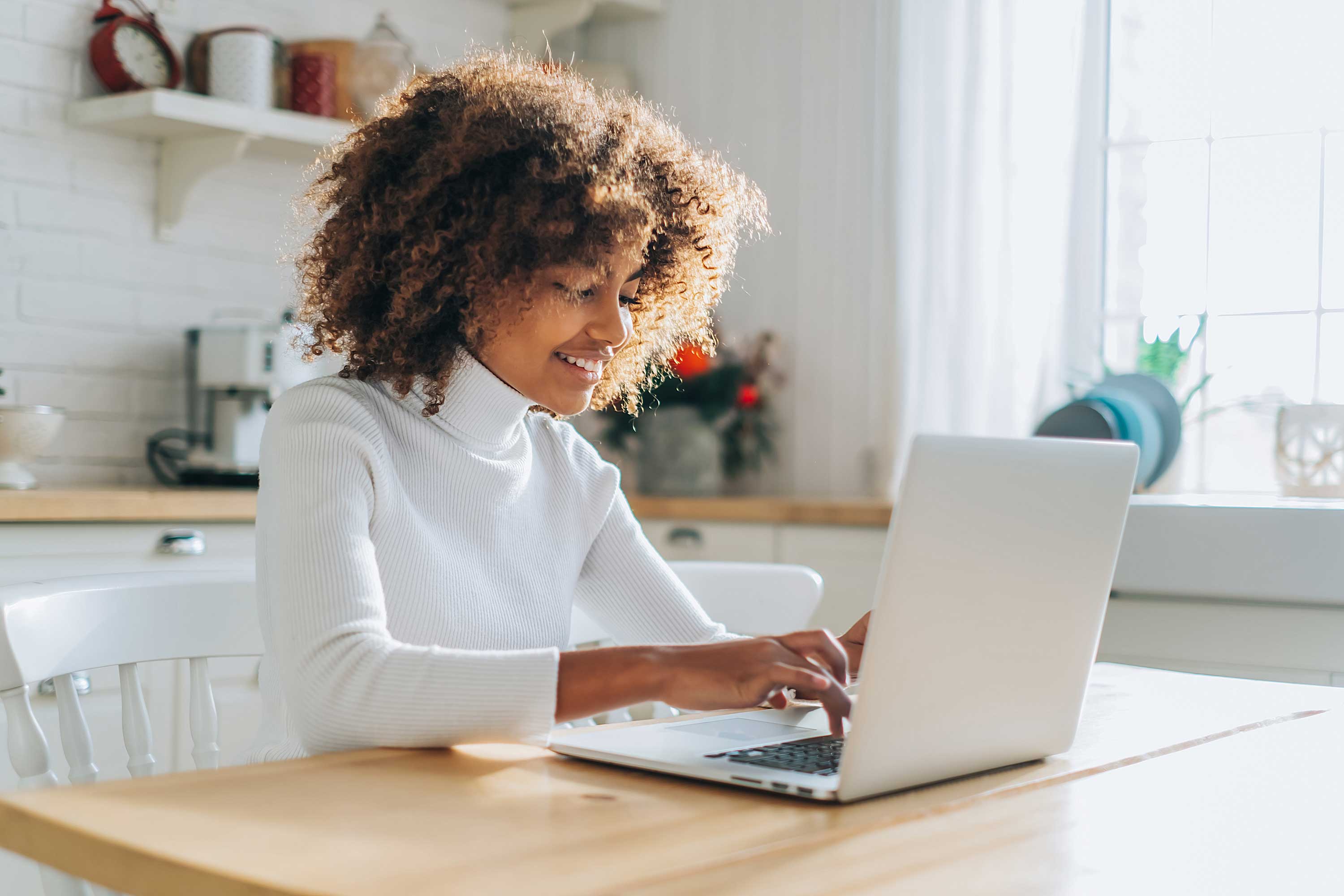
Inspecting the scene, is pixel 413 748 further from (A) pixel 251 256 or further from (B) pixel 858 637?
(A) pixel 251 256

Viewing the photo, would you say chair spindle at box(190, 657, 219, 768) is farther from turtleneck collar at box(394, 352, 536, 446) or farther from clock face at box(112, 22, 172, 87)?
clock face at box(112, 22, 172, 87)

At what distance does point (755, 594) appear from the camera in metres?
1.50

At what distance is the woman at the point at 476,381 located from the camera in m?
0.99

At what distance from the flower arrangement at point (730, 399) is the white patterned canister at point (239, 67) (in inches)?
41.3

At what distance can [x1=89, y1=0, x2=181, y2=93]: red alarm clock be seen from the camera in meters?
2.62

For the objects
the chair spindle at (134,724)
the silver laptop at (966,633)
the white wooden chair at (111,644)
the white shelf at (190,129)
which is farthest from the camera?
the white shelf at (190,129)

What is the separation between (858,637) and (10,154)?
2147 millimetres

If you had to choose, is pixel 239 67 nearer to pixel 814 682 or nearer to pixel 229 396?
pixel 229 396

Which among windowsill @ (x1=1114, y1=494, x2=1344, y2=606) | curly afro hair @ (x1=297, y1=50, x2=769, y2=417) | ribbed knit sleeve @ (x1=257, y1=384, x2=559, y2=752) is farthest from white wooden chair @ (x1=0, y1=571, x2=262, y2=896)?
windowsill @ (x1=1114, y1=494, x2=1344, y2=606)

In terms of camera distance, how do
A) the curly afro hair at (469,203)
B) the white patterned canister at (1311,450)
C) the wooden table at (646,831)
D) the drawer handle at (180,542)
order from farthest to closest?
the white patterned canister at (1311,450)
the drawer handle at (180,542)
the curly afro hair at (469,203)
the wooden table at (646,831)

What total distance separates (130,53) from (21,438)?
84 cm

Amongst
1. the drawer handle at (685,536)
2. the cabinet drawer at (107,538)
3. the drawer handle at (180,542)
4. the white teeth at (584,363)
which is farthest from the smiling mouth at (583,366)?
the drawer handle at (685,536)

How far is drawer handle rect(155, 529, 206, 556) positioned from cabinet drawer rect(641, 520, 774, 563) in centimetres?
93

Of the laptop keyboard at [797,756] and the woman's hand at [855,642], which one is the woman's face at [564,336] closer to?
the woman's hand at [855,642]
